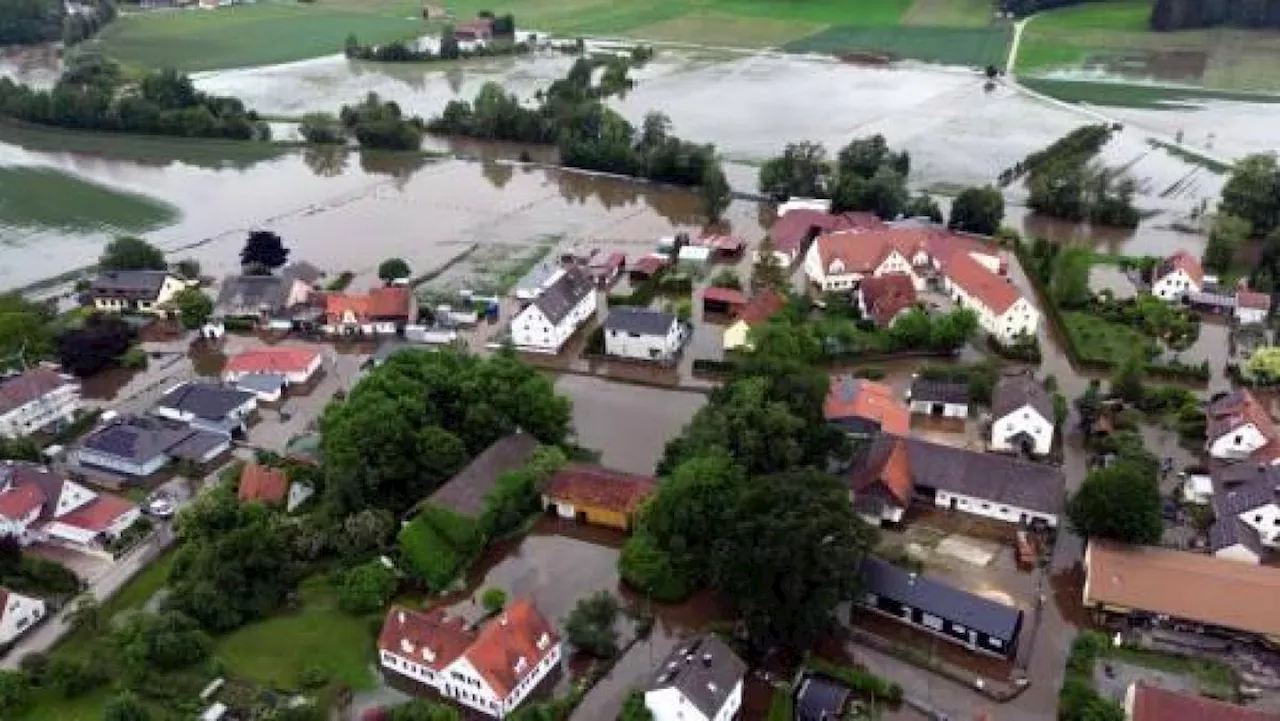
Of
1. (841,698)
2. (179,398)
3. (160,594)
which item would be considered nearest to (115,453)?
(179,398)

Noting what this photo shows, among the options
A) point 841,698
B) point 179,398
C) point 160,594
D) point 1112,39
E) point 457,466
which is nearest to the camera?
point 841,698

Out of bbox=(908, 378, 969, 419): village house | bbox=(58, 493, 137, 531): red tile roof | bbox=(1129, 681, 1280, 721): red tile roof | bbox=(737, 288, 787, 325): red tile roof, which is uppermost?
bbox=(737, 288, 787, 325): red tile roof

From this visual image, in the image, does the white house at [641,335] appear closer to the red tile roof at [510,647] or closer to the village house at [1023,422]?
the village house at [1023,422]

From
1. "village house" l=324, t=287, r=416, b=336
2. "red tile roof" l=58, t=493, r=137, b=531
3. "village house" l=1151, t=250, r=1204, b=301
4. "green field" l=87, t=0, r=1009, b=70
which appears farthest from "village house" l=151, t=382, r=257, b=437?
"green field" l=87, t=0, r=1009, b=70

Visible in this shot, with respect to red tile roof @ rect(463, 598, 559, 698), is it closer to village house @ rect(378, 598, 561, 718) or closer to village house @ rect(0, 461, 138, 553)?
village house @ rect(378, 598, 561, 718)

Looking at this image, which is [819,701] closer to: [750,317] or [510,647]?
[510,647]

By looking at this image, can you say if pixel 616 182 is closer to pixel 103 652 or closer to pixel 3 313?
pixel 3 313
